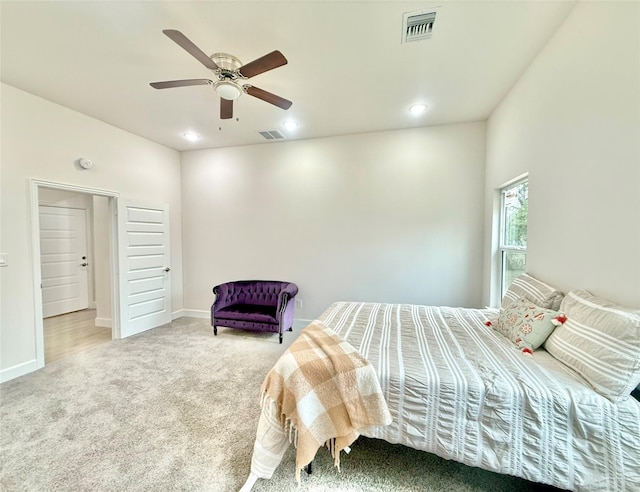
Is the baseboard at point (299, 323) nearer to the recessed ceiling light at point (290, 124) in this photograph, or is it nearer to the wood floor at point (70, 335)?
the wood floor at point (70, 335)

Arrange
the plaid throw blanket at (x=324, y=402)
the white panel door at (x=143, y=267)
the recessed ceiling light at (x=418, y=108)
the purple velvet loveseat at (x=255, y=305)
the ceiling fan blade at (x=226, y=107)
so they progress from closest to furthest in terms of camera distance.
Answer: the plaid throw blanket at (x=324, y=402), the ceiling fan blade at (x=226, y=107), the recessed ceiling light at (x=418, y=108), the purple velvet loveseat at (x=255, y=305), the white panel door at (x=143, y=267)

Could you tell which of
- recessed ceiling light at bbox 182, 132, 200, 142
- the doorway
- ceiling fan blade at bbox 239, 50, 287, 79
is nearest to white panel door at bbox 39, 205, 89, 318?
the doorway

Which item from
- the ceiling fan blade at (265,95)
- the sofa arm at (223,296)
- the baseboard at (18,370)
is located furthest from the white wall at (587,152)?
the baseboard at (18,370)

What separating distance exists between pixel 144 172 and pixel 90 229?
271 cm

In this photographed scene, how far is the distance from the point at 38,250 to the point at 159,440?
2.72 metres

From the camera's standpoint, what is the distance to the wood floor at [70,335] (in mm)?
3391

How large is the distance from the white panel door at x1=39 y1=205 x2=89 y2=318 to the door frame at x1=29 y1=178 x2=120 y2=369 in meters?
2.39

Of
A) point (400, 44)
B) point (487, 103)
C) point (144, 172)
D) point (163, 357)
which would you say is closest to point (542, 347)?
point (400, 44)

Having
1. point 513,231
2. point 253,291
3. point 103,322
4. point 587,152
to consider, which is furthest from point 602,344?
point 103,322

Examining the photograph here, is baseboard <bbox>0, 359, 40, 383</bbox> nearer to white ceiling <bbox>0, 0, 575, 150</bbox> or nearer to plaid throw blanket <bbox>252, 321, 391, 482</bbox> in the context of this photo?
white ceiling <bbox>0, 0, 575, 150</bbox>

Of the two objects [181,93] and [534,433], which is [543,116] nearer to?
[534,433]

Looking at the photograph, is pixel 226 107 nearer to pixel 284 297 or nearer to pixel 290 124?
pixel 290 124

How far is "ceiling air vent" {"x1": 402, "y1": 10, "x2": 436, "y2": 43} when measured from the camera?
1.85 meters

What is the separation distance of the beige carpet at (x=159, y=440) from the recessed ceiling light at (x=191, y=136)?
3247mm
